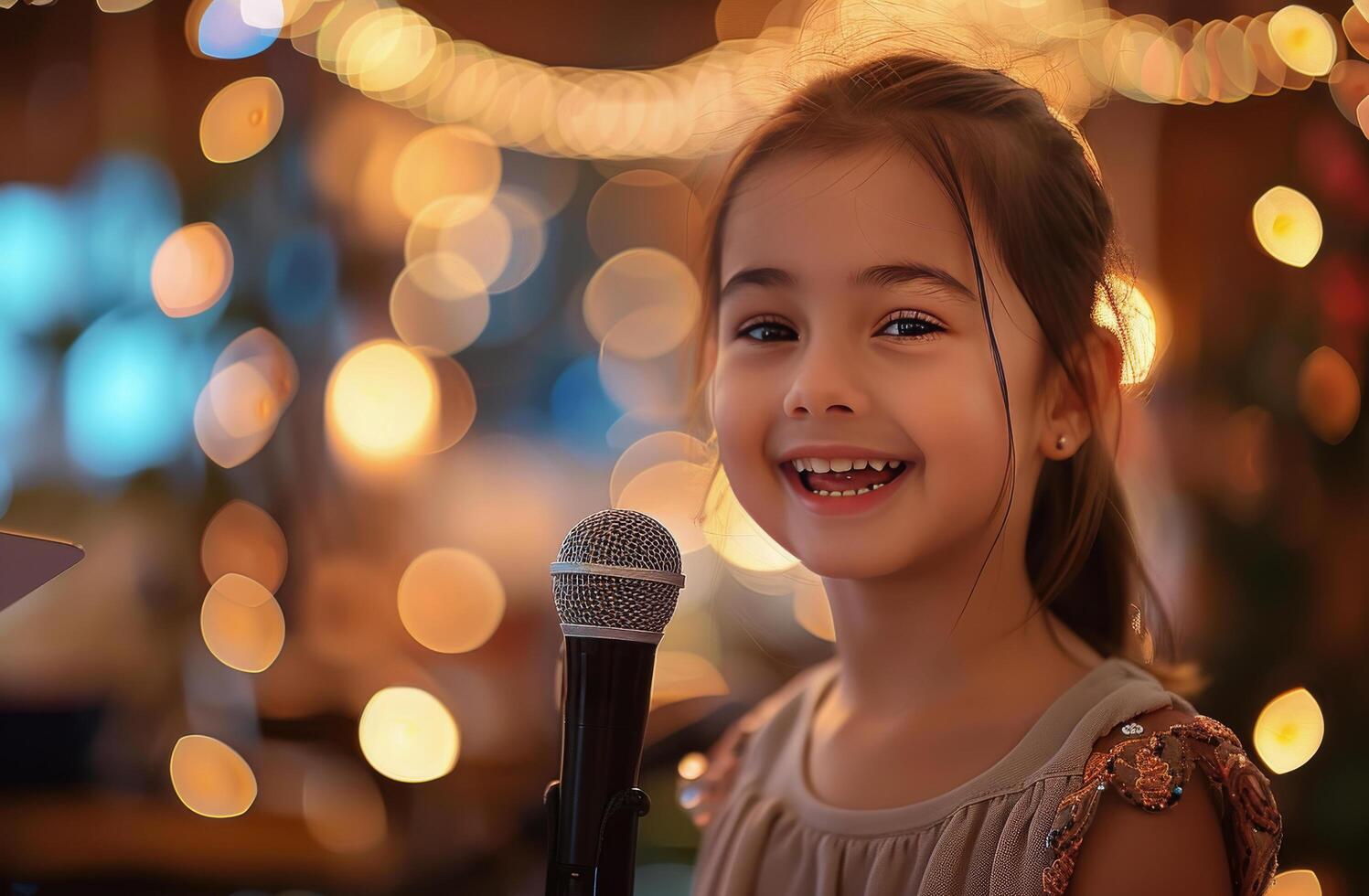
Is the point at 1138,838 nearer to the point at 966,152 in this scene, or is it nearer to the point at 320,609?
the point at 966,152

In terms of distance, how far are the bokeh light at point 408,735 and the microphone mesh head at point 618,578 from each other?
1868 millimetres

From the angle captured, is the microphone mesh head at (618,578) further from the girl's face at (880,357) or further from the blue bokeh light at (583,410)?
the blue bokeh light at (583,410)

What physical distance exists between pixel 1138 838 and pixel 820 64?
1.92ft

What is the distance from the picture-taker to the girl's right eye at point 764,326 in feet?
2.75

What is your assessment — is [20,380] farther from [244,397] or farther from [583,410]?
[583,410]

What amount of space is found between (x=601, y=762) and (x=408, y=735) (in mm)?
1941

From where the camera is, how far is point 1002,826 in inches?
30.6

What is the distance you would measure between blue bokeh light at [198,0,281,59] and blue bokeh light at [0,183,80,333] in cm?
41

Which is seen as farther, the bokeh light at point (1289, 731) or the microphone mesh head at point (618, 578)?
the bokeh light at point (1289, 731)

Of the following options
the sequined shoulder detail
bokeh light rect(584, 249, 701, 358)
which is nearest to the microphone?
the sequined shoulder detail

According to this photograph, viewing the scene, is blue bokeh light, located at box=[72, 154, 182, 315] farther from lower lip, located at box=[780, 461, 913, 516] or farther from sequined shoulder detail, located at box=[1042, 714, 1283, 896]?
sequined shoulder detail, located at box=[1042, 714, 1283, 896]

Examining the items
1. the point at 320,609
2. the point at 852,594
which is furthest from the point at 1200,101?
the point at 320,609

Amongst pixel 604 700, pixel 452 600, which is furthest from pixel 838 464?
pixel 452 600

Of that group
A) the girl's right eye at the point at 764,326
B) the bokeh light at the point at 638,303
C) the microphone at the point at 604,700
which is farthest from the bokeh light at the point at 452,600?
the microphone at the point at 604,700
